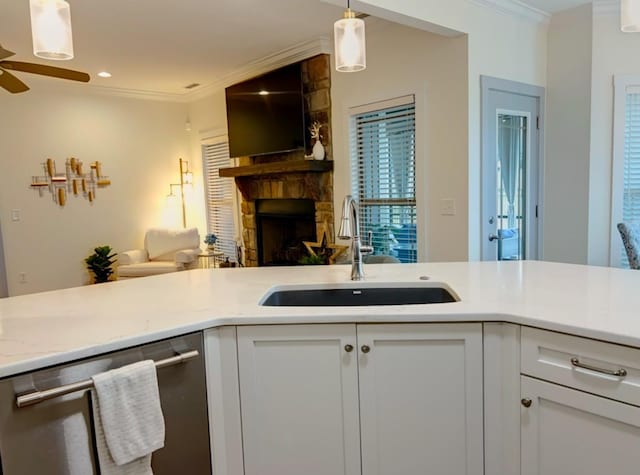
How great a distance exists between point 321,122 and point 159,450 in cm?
372

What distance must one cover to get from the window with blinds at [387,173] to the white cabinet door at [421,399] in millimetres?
2566

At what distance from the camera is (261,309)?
1.61 meters

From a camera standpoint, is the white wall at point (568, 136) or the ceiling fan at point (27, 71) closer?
the ceiling fan at point (27, 71)

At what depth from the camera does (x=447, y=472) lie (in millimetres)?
1574

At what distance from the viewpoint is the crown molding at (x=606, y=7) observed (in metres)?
3.68

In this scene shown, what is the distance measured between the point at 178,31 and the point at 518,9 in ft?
9.07

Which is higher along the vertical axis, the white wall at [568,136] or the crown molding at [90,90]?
the crown molding at [90,90]

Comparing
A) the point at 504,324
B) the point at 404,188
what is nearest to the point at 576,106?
the point at 404,188

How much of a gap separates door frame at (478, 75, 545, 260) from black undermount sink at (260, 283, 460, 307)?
191cm

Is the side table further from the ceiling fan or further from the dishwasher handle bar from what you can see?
the dishwasher handle bar

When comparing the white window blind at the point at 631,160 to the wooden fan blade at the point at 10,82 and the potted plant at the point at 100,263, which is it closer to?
the wooden fan blade at the point at 10,82

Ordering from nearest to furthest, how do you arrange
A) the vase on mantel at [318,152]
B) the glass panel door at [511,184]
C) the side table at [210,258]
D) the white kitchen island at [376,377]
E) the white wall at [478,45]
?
1. the white kitchen island at [376,377]
2. the white wall at [478,45]
3. the glass panel door at [511,184]
4. the vase on mantel at [318,152]
5. the side table at [210,258]

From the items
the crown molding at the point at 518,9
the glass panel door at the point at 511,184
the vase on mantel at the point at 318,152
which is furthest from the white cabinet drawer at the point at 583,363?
the vase on mantel at the point at 318,152

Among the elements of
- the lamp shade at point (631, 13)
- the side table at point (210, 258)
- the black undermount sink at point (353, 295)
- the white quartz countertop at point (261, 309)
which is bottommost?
the side table at point (210, 258)
